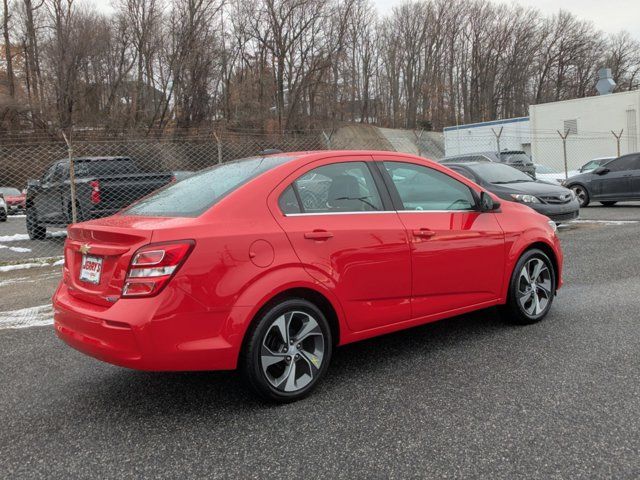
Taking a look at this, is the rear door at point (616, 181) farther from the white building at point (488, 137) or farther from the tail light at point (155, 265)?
the white building at point (488, 137)

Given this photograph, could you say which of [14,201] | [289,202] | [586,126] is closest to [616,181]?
[289,202]

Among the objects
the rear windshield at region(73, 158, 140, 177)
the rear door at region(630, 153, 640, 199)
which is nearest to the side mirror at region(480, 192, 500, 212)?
the rear windshield at region(73, 158, 140, 177)

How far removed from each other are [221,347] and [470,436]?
1396 mm

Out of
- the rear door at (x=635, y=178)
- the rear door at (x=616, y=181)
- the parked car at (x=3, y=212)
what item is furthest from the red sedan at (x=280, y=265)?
the parked car at (x=3, y=212)

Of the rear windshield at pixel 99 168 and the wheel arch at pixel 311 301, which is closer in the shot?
the wheel arch at pixel 311 301

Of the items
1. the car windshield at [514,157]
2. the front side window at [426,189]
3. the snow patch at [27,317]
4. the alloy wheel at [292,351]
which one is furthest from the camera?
the car windshield at [514,157]

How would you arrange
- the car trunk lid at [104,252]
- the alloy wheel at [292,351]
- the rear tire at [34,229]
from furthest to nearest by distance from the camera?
the rear tire at [34,229], the alloy wheel at [292,351], the car trunk lid at [104,252]

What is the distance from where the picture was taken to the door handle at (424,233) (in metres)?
3.86

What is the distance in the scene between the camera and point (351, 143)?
50188 mm

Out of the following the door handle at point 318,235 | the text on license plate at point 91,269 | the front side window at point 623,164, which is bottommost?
the text on license plate at point 91,269

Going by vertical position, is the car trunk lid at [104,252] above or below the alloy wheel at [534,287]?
above

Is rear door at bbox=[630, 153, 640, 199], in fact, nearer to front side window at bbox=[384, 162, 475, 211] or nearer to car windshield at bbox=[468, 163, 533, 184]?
car windshield at bbox=[468, 163, 533, 184]

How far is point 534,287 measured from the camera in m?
4.78

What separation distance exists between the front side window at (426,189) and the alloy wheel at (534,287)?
86cm
